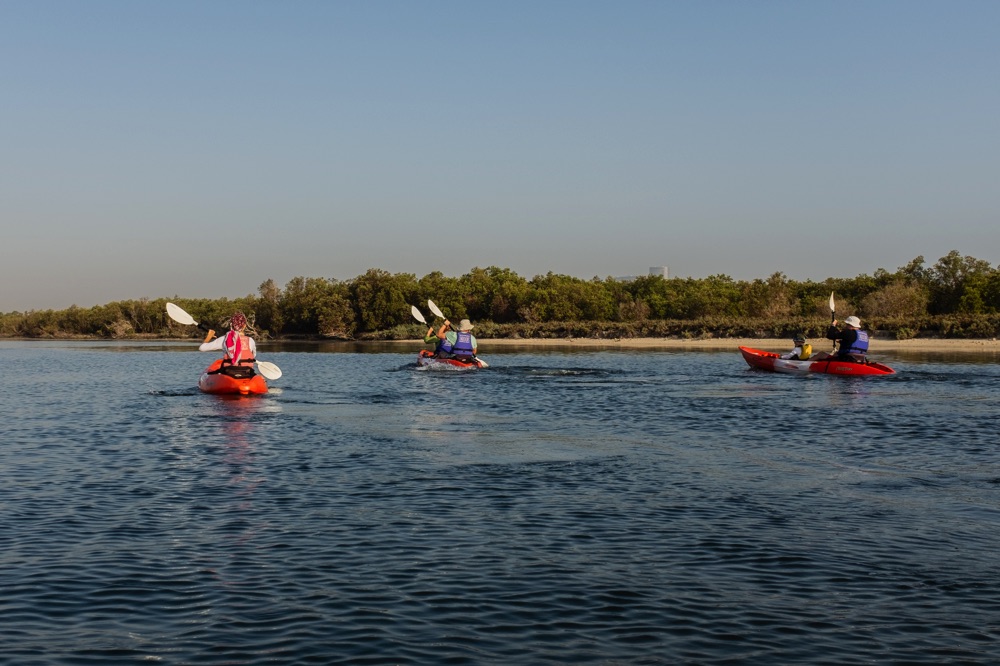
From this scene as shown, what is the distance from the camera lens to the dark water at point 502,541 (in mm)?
7242

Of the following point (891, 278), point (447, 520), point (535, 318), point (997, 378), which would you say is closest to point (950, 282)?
point (891, 278)

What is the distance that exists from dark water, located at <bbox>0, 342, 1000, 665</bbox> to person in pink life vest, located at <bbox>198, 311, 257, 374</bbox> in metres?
5.09

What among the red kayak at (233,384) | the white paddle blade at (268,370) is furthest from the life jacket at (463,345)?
the red kayak at (233,384)

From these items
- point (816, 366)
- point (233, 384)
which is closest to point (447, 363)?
point (233, 384)

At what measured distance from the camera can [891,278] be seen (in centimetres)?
8744

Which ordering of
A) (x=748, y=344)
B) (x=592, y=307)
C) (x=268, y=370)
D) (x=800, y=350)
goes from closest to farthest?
(x=268, y=370) < (x=800, y=350) < (x=748, y=344) < (x=592, y=307)

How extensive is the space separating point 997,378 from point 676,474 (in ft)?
80.0

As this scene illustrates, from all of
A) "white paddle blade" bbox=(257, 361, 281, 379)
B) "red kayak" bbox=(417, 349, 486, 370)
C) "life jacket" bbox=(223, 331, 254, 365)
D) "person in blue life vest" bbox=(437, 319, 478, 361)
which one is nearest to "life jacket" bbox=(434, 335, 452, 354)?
"person in blue life vest" bbox=(437, 319, 478, 361)

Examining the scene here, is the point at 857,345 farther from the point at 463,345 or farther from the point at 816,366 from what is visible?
the point at 463,345

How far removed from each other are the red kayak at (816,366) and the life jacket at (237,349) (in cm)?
2054

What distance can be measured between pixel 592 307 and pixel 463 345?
6406cm

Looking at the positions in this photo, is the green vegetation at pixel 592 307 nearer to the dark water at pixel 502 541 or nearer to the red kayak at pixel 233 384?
the red kayak at pixel 233 384

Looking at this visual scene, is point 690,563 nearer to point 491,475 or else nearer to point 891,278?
point 491,475

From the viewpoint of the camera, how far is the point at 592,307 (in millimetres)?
101000
